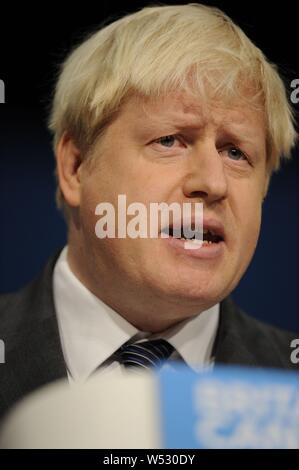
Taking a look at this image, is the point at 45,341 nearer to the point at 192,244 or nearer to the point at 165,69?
the point at 192,244

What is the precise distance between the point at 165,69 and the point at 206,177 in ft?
0.53

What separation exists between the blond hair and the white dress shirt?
217mm

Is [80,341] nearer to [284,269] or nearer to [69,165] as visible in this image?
[69,165]

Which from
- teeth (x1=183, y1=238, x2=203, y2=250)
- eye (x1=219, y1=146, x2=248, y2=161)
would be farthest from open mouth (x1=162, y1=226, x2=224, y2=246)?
eye (x1=219, y1=146, x2=248, y2=161)

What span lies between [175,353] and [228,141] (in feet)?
1.06

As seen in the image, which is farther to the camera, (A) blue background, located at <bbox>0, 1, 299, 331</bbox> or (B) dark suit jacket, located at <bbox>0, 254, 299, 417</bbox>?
(A) blue background, located at <bbox>0, 1, 299, 331</bbox>

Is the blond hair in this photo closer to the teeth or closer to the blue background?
the blue background

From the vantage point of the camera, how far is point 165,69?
3.13 feet

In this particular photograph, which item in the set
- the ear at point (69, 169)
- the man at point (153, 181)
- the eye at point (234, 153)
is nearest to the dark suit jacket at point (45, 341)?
the man at point (153, 181)

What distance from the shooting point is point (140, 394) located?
0.47 meters

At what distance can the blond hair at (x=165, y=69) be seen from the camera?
96 centimetres

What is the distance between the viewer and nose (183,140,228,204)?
3.09ft

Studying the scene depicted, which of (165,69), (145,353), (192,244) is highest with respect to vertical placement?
(165,69)

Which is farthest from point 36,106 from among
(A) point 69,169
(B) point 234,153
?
(B) point 234,153
